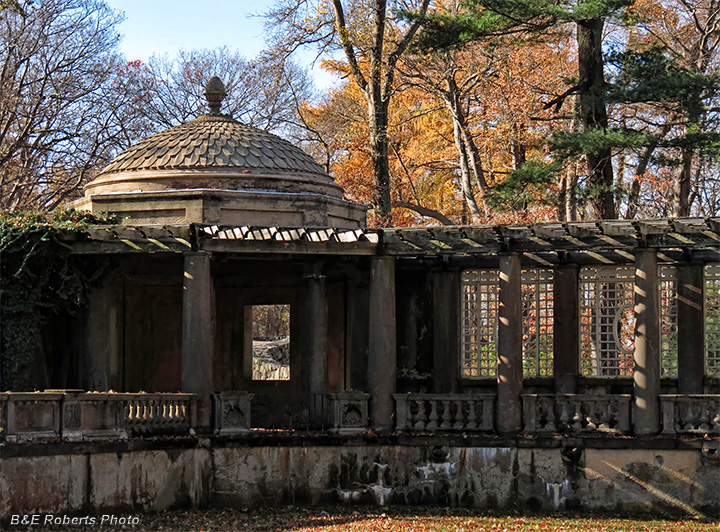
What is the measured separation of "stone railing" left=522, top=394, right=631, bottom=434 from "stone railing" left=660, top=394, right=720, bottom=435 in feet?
2.35

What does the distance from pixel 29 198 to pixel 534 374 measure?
22.7 meters

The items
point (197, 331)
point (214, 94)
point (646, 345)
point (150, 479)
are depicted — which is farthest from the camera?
point (214, 94)

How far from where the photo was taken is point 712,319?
21484 millimetres

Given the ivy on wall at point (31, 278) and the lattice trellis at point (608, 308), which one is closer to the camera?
the ivy on wall at point (31, 278)

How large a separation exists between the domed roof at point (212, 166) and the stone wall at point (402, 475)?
246 inches

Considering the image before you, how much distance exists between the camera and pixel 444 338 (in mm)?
22781

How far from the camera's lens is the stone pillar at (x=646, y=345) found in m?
19.2

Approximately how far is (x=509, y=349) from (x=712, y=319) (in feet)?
14.6

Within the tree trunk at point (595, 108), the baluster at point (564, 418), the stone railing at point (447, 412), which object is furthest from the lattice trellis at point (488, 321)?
the tree trunk at point (595, 108)

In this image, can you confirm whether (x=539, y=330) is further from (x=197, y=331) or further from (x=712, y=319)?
(x=197, y=331)

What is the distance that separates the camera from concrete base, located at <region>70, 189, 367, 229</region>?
74.3 feet

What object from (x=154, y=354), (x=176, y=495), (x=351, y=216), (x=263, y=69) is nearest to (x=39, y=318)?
(x=154, y=354)

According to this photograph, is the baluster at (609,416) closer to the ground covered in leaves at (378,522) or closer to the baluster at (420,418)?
the ground covered in leaves at (378,522)

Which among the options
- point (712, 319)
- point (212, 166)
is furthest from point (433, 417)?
point (212, 166)
